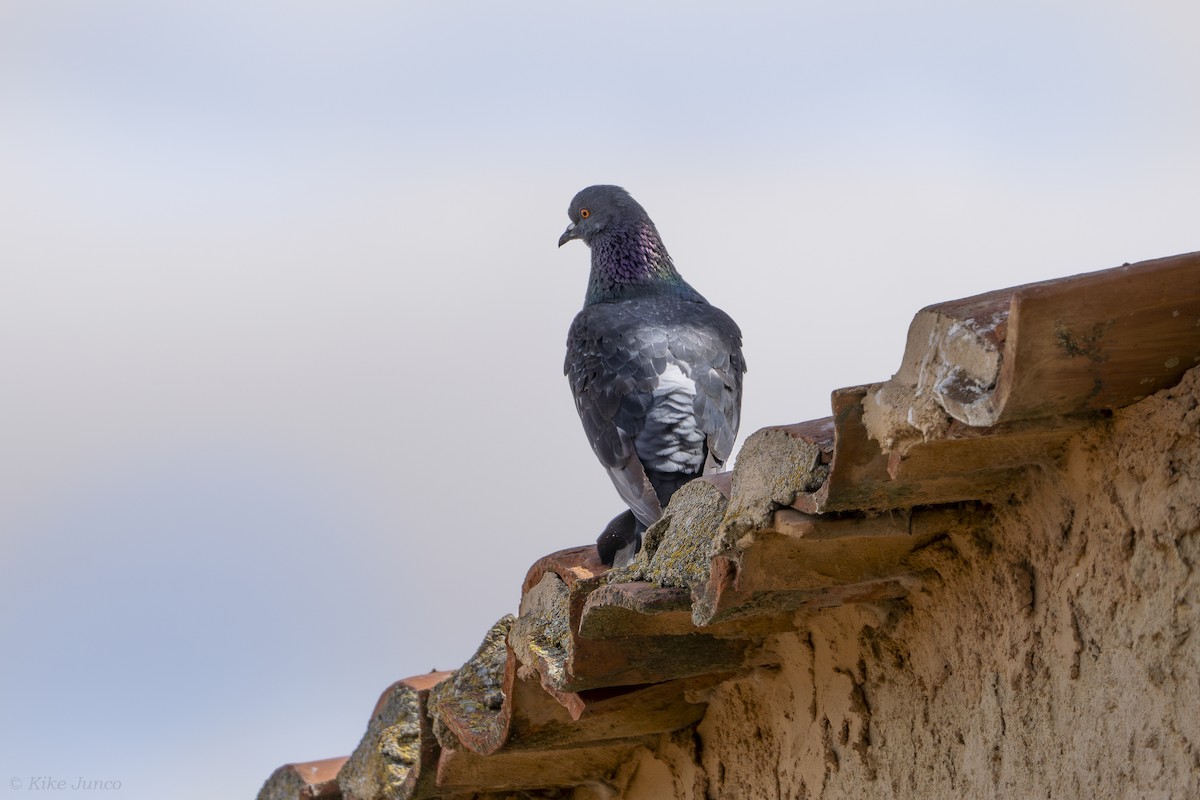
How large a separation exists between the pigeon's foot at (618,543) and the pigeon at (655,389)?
0.86 feet

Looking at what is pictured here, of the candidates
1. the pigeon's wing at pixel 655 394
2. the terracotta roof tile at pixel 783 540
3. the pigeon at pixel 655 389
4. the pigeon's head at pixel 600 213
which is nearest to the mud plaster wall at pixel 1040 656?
the terracotta roof tile at pixel 783 540

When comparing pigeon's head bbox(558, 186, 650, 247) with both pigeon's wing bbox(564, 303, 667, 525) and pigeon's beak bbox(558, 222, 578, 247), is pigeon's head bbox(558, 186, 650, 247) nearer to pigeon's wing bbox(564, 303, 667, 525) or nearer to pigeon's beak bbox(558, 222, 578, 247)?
pigeon's beak bbox(558, 222, 578, 247)

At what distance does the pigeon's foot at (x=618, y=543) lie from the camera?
3445mm

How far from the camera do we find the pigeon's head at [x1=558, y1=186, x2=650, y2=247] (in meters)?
6.59

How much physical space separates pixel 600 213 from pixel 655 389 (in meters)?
1.92

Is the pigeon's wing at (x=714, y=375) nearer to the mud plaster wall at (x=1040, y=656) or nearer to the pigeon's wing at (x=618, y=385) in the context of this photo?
the pigeon's wing at (x=618, y=385)

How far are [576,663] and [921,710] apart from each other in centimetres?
70

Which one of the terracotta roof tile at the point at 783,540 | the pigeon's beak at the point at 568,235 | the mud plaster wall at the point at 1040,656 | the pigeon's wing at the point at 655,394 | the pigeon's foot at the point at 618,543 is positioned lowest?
the mud plaster wall at the point at 1040,656

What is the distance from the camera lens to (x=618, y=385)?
4996 millimetres

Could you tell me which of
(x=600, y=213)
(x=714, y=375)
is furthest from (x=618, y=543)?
(x=600, y=213)

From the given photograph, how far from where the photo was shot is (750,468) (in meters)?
2.35

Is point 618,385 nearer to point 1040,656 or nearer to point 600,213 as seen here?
point 600,213

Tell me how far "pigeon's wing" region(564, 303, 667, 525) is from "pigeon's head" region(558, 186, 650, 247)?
1097 mm

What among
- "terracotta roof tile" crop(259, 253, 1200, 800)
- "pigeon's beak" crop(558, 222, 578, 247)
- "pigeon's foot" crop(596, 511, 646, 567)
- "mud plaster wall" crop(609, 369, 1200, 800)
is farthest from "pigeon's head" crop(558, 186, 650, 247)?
"mud plaster wall" crop(609, 369, 1200, 800)
